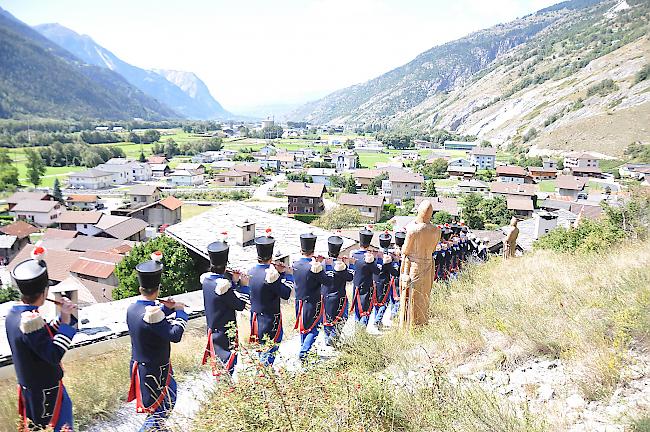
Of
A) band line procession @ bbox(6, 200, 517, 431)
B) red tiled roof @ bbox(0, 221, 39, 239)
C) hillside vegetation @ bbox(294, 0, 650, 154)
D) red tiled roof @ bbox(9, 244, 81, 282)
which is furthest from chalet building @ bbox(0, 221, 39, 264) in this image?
hillside vegetation @ bbox(294, 0, 650, 154)

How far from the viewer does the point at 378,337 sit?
560 centimetres

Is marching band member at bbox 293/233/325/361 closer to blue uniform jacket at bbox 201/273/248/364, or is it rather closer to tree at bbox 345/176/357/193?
blue uniform jacket at bbox 201/273/248/364

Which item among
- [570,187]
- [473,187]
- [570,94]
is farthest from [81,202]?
[570,94]

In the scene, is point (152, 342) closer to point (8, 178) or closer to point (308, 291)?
point (308, 291)

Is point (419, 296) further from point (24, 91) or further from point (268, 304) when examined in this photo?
point (24, 91)

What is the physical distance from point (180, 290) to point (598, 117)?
10035 cm

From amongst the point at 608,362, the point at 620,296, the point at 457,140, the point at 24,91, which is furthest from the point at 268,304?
the point at 24,91

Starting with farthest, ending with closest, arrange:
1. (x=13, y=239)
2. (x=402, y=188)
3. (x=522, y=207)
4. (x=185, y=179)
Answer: (x=185, y=179), (x=402, y=188), (x=522, y=207), (x=13, y=239)

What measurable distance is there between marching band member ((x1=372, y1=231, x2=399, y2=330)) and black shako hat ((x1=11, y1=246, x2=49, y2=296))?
5189mm

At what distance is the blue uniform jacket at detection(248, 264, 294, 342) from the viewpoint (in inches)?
206

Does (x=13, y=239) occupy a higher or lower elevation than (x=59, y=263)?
lower

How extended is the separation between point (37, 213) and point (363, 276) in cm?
5139

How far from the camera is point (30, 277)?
324 centimetres

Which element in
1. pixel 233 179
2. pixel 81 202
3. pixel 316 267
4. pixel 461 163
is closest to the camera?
pixel 316 267
